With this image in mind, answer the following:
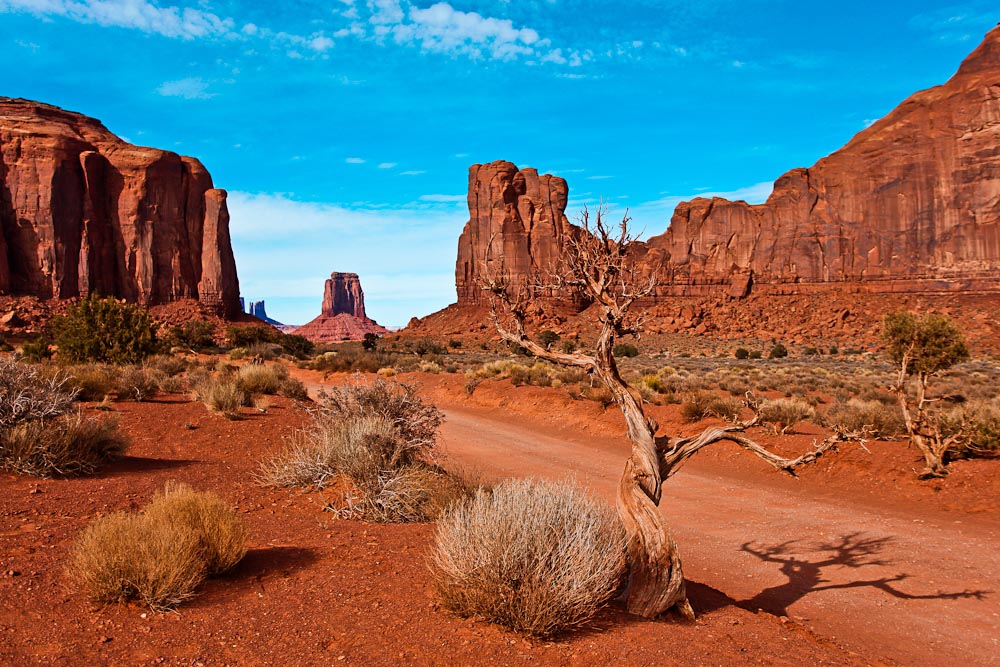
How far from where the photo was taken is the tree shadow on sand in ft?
22.0

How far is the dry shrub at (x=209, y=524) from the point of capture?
5023mm

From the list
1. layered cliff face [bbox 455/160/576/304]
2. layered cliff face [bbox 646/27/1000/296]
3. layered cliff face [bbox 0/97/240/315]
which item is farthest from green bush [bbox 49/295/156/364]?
layered cliff face [bbox 646/27/1000/296]

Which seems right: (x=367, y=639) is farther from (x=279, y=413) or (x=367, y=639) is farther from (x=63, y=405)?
(x=279, y=413)

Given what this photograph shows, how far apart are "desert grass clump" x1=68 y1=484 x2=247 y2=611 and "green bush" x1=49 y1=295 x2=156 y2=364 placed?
2125cm

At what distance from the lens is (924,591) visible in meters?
6.90

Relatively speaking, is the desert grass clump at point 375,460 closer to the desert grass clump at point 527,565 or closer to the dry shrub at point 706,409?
the desert grass clump at point 527,565

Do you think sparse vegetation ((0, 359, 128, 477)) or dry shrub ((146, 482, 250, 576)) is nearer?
dry shrub ((146, 482, 250, 576))

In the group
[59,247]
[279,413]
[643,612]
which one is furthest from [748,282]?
[643,612]

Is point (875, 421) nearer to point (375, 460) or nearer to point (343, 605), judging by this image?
point (375, 460)

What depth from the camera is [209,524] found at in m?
5.18

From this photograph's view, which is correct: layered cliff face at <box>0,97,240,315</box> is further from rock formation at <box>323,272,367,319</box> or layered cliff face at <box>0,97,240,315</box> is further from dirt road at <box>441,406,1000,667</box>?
rock formation at <box>323,272,367,319</box>

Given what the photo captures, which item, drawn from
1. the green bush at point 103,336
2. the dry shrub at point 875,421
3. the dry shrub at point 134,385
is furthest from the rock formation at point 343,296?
the dry shrub at point 875,421

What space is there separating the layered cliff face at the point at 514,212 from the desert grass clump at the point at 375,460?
92.2 meters

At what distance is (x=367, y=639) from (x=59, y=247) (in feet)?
244
